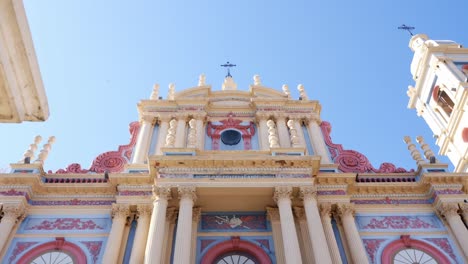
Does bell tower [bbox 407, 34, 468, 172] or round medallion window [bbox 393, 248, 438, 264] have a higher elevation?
bell tower [bbox 407, 34, 468, 172]

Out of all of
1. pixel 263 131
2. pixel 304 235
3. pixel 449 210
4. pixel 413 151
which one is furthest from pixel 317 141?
pixel 449 210

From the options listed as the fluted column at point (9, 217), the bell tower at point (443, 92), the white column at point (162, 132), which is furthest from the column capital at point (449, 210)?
the fluted column at point (9, 217)

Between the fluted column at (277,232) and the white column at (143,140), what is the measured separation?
5.30 m

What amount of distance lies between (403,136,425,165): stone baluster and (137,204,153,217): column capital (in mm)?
9736

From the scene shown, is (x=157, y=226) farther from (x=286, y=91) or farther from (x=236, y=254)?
(x=286, y=91)

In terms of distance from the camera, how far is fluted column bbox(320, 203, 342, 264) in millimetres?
13610

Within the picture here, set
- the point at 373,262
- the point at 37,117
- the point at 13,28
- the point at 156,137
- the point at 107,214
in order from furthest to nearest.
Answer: the point at 156,137 < the point at 107,214 < the point at 373,262 < the point at 37,117 < the point at 13,28

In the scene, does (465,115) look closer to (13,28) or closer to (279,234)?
(279,234)

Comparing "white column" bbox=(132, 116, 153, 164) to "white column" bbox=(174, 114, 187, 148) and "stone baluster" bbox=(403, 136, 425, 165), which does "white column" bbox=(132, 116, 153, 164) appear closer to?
"white column" bbox=(174, 114, 187, 148)

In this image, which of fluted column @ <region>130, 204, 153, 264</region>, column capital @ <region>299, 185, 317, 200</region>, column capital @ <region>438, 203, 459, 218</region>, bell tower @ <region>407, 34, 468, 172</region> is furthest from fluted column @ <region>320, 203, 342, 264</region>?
bell tower @ <region>407, 34, 468, 172</region>

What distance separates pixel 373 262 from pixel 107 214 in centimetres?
859

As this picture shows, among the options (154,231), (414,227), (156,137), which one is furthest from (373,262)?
(156,137)

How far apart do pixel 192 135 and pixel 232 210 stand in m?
3.33

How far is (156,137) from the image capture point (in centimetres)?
1872
